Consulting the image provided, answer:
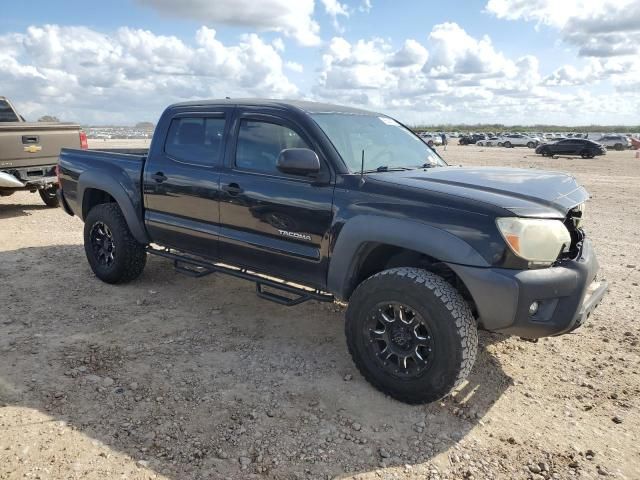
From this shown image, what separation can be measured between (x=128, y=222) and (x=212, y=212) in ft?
4.04

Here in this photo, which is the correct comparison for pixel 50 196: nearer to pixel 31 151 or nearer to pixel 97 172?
pixel 31 151

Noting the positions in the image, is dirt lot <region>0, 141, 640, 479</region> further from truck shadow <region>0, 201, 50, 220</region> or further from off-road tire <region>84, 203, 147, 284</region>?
truck shadow <region>0, 201, 50, 220</region>

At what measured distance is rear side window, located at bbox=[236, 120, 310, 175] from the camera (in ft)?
13.6

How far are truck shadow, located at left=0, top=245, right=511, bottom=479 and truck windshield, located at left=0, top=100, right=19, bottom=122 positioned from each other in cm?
646

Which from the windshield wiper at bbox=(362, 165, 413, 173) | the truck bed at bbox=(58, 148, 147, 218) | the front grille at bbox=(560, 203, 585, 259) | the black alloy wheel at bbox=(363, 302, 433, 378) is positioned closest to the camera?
the black alloy wheel at bbox=(363, 302, 433, 378)

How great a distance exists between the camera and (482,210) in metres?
3.15

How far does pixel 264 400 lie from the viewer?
3.48m

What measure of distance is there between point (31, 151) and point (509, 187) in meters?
7.92

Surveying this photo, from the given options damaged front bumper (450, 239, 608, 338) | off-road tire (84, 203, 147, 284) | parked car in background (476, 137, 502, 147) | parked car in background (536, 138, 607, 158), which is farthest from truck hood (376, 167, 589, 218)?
parked car in background (476, 137, 502, 147)

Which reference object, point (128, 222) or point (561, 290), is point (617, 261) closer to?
point (561, 290)

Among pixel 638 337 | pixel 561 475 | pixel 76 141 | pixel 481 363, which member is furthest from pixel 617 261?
pixel 76 141

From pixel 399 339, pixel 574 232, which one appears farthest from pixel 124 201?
pixel 574 232

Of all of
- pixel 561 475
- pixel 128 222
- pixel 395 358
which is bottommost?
pixel 561 475

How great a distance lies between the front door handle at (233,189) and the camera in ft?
14.0
